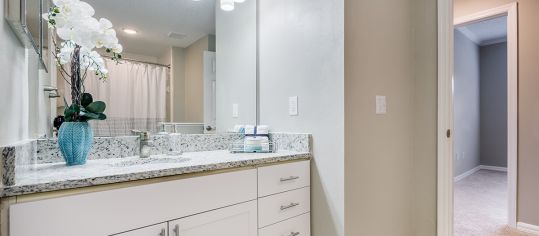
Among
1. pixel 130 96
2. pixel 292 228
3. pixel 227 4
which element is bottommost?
pixel 292 228

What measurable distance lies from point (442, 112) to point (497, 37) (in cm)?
482

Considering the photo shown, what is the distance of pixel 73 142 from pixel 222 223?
69 cm

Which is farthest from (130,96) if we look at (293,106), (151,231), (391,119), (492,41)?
(492,41)

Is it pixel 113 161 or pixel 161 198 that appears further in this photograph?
pixel 113 161

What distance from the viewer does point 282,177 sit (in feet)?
4.70

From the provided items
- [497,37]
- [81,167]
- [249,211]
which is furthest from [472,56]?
[81,167]

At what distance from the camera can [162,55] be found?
160 cm

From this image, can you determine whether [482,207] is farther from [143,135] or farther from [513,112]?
[143,135]

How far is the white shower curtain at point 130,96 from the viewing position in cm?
138

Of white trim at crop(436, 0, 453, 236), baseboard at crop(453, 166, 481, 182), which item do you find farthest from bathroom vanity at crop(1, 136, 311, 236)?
baseboard at crop(453, 166, 481, 182)

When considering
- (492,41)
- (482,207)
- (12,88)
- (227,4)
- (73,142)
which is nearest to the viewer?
(12,88)

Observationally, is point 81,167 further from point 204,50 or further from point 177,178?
point 204,50

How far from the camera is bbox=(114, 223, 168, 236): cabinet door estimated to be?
0.94 meters

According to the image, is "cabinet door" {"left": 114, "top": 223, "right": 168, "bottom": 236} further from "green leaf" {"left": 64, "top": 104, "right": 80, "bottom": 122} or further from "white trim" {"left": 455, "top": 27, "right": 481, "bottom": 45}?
"white trim" {"left": 455, "top": 27, "right": 481, "bottom": 45}
